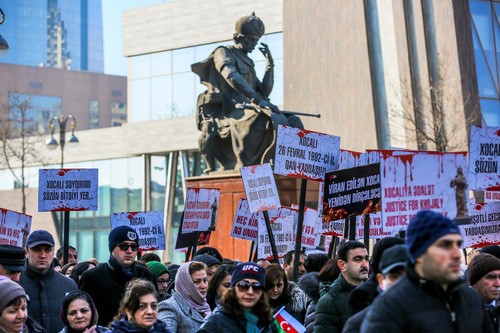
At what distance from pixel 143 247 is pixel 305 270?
12.0 feet

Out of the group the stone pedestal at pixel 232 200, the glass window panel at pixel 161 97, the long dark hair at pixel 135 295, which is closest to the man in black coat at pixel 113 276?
the long dark hair at pixel 135 295

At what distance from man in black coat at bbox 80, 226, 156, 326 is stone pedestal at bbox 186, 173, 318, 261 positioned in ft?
41.6

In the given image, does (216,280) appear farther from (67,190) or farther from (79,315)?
(67,190)

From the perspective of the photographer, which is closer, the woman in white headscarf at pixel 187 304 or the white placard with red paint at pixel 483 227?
the woman in white headscarf at pixel 187 304

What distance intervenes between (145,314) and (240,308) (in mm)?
782

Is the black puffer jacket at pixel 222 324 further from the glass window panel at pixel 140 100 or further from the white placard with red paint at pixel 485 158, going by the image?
the glass window panel at pixel 140 100

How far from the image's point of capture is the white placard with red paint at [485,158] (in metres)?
12.0

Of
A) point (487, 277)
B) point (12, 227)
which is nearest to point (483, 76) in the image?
point (12, 227)

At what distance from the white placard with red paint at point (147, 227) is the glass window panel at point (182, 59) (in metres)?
34.0

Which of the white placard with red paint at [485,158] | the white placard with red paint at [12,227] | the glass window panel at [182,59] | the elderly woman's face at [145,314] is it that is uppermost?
the glass window panel at [182,59]

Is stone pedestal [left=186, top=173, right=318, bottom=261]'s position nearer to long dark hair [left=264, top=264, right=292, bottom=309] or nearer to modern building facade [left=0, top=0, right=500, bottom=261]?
modern building facade [left=0, top=0, right=500, bottom=261]

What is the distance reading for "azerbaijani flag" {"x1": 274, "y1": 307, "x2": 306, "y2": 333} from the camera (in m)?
9.30

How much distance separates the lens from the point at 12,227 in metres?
Answer: 13.9

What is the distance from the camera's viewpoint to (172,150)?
5075cm
